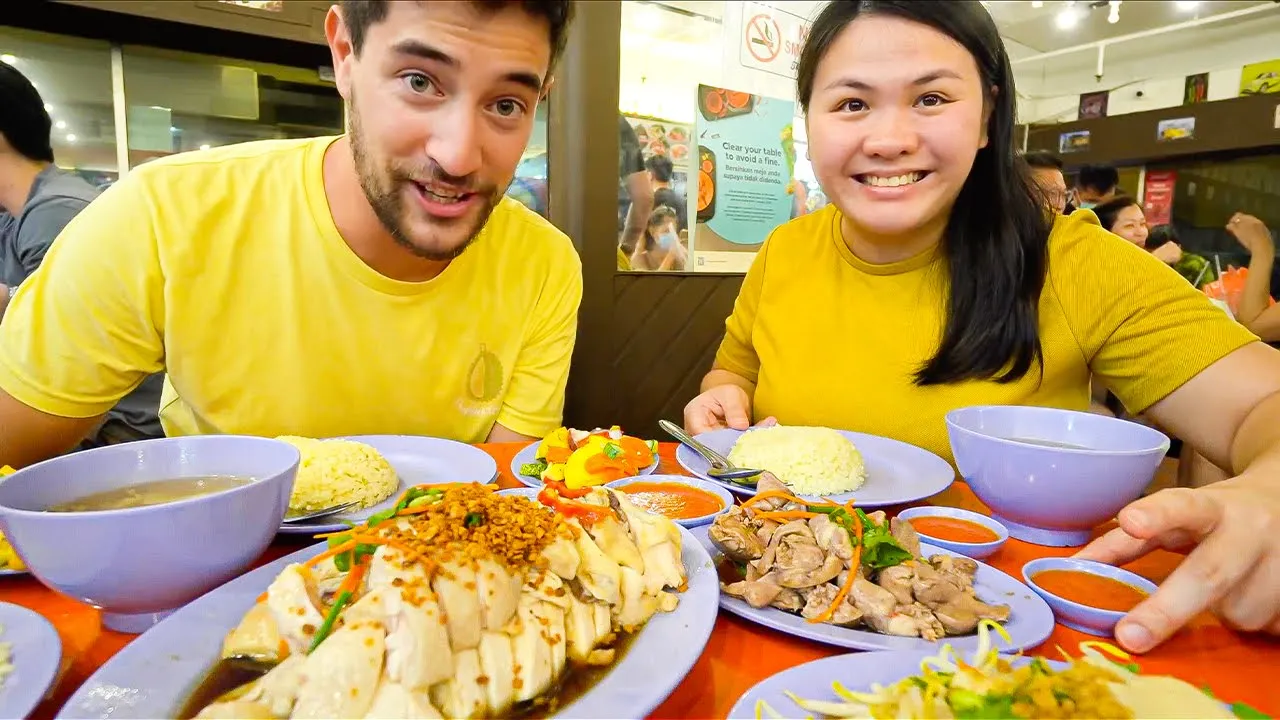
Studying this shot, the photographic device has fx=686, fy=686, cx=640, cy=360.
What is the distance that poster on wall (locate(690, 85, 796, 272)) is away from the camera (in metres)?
4.95

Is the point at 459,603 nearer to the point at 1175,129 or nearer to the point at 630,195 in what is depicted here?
the point at 630,195

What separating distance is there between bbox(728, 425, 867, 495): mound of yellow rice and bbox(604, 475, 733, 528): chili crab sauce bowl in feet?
0.71

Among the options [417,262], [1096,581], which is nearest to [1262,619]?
[1096,581]

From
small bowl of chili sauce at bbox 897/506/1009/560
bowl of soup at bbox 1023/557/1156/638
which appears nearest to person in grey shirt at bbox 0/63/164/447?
small bowl of chili sauce at bbox 897/506/1009/560

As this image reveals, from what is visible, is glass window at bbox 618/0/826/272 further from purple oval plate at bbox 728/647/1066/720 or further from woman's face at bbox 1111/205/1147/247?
purple oval plate at bbox 728/647/1066/720

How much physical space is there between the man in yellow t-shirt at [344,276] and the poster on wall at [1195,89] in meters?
12.3

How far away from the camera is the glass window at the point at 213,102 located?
16.0 feet

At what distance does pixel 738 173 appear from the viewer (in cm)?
509

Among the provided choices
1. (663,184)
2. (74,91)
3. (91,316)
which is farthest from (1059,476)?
(74,91)

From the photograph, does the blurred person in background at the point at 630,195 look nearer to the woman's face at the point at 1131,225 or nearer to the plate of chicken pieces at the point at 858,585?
the plate of chicken pieces at the point at 858,585

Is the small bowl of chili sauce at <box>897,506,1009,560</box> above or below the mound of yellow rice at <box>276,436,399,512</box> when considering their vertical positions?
below

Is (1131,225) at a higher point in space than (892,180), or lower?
higher

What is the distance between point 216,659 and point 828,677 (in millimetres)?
675

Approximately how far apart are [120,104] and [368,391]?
449 centimetres
